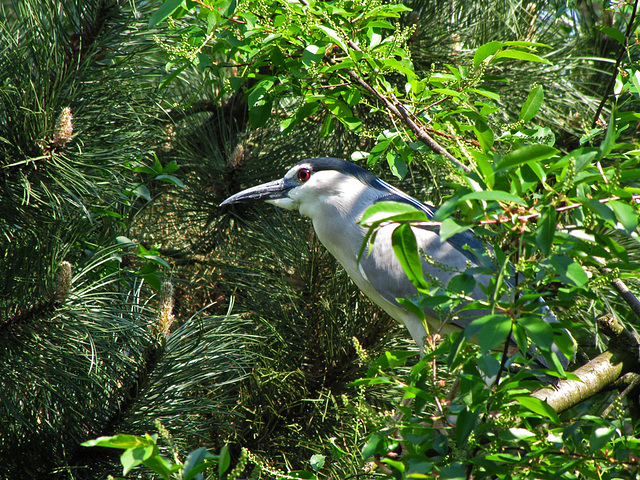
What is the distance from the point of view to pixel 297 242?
2004mm

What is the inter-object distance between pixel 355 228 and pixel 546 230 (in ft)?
4.19

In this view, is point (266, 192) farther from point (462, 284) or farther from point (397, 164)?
point (462, 284)

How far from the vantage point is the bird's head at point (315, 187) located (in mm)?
1932

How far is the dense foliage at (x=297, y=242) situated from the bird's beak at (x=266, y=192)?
15 cm

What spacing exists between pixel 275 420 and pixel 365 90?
3.34 feet

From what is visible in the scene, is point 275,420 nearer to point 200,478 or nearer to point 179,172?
point 179,172

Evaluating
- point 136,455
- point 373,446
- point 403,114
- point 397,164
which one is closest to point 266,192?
point 397,164

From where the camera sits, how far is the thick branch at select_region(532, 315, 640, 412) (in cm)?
131

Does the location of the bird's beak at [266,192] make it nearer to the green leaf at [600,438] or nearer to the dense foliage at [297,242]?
the dense foliage at [297,242]

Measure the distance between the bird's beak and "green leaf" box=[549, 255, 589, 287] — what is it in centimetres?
134

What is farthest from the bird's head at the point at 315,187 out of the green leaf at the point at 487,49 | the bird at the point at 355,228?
the green leaf at the point at 487,49

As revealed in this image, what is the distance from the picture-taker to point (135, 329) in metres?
1.44

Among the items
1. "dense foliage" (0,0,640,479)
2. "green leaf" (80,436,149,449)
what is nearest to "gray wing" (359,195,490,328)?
"dense foliage" (0,0,640,479)

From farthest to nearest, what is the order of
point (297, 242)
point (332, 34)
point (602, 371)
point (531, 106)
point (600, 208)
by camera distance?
point (297, 242)
point (602, 371)
point (332, 34)
point (531, 106)
point (600, 208)
